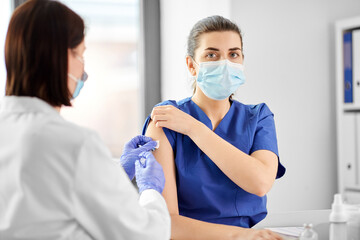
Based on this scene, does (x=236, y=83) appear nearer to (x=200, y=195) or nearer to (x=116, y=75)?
(x=200, y=195)

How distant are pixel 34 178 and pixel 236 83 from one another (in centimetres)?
88

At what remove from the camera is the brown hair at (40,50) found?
0.82 meters

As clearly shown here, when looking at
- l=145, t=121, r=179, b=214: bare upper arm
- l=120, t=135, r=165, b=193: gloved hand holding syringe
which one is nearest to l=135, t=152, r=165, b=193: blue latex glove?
l=120, t=135, r=165, b=193: gloved hand holding syringe

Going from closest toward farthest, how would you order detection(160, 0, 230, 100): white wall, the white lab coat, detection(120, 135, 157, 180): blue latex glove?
the white lab coat < detection(120, 135, 157, 180): blue latex glove < detection(160, 0, 230, 100): white wall

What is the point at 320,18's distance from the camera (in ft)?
8.87

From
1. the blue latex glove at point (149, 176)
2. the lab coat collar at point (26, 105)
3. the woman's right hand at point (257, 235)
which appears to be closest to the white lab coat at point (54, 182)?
the lab coat collar at point (26, 105)

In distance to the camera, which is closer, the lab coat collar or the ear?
the lab coat collar

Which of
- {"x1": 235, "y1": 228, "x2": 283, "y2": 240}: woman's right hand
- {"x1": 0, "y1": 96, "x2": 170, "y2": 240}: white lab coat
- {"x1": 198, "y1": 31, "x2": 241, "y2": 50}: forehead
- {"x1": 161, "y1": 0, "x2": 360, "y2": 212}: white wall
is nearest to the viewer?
{"x1": 0, "y1": 96, "x2": 170, "y2": 240}: white lab coat

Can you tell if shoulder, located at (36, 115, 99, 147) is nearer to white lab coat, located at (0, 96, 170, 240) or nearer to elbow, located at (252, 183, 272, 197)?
white lab coat, located at (0, 96, 170, 240)

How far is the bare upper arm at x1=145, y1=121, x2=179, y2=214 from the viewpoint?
4.14ft

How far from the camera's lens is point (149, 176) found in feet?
3.59

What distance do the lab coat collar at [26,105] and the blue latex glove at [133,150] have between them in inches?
17.0

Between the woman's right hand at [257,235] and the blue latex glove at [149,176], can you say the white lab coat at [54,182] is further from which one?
the woman's right hand at [257,235]

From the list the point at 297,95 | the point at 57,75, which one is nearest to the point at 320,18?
the point at 297,95
